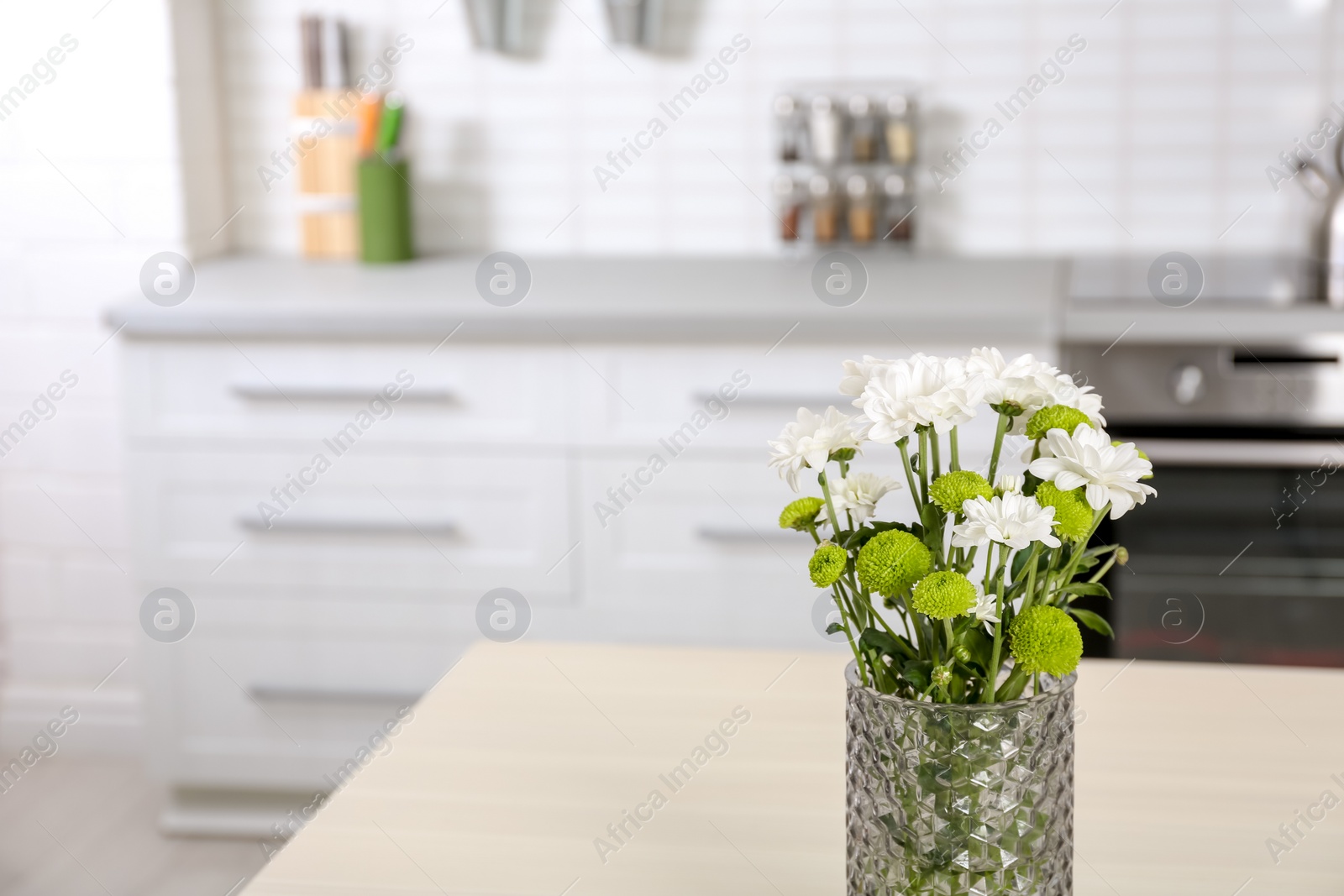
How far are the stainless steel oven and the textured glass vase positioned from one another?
5.21ft

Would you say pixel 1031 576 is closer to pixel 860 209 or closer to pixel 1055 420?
pixel 1055 420

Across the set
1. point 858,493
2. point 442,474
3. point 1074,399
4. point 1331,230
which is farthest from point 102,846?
point 1331,230

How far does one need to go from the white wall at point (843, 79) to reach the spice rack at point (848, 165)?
5.5 inches

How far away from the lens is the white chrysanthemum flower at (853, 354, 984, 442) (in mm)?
730

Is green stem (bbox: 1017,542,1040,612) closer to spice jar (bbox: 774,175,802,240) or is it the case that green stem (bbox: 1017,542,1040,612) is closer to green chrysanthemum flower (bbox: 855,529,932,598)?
green chrysanthemum flower (bbox: 855,529,932,598)

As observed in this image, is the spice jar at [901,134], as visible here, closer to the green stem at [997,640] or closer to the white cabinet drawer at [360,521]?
the white cabinet drawer at [360,521]

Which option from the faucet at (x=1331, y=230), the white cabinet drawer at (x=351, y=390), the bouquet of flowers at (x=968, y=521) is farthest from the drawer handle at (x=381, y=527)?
the bouquet of flowers at (x=968, y=521)

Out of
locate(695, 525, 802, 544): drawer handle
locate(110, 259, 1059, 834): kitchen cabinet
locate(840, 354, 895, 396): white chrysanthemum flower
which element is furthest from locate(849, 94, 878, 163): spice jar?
locate(840, 354, 895, 396): white chrysanthemum flower

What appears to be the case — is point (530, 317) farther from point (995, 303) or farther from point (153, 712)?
point (153, 712)

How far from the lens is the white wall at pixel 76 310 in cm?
276

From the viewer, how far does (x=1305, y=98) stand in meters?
2.74

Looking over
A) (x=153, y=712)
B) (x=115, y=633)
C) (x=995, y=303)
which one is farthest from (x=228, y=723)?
(x=995, y=303)

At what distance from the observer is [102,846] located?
103 inches

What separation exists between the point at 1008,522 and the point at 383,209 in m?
2.31
